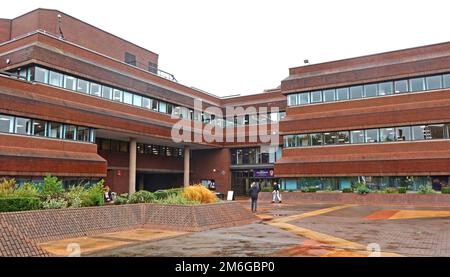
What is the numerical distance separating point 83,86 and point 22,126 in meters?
6.84

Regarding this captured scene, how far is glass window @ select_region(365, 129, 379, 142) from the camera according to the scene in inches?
1387

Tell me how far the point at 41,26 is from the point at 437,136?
118ft

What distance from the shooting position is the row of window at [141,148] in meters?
38.2

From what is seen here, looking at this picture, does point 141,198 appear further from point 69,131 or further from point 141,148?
point 141,148

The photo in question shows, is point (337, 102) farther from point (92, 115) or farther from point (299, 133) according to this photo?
point (92, 115)

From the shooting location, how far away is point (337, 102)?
3766 cm

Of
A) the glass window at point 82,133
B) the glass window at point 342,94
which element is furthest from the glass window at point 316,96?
the glass window at point 82,133

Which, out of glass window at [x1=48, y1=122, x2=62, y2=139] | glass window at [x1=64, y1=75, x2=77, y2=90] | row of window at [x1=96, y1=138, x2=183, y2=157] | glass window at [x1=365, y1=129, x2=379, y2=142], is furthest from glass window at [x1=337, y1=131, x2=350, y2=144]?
glass window at [x1=48, y1=122, x2=62, y2=139]

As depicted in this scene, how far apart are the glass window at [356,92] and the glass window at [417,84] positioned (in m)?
4.18

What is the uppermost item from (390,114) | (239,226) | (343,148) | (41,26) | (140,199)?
(41,26)

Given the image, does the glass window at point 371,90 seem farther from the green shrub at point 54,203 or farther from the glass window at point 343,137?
the green shrub at point 54,203

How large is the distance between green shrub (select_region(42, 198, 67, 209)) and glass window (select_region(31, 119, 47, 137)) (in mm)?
16621

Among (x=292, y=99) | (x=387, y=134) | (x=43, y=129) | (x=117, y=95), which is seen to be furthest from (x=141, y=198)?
(x=292, y=99)
